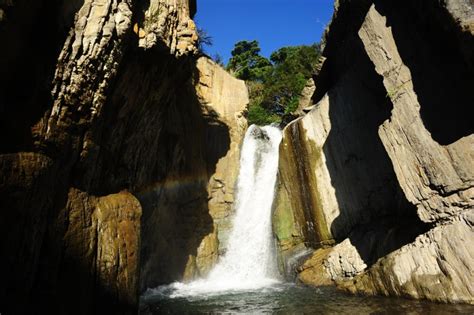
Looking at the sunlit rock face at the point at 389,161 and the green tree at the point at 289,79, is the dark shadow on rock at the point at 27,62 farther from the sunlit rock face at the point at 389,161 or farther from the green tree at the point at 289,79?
the green tree at the point at 289,79

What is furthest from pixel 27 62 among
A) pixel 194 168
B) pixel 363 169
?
pixel 194 168

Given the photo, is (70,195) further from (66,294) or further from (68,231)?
(66,294)

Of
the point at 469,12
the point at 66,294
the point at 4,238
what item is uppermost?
the point at 469,12

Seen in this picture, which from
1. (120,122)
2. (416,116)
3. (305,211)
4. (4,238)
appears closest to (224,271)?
(305,211)

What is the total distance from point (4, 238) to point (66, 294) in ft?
7.00

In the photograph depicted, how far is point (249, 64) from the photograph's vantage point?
146ft

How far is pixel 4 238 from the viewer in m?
6.11

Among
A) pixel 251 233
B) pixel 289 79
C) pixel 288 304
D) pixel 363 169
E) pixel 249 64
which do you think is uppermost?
pixel 249 64

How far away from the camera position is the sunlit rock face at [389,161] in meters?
9.31

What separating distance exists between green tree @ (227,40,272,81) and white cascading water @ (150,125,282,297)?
2042 centimetres

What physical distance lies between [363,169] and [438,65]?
17.2 ft

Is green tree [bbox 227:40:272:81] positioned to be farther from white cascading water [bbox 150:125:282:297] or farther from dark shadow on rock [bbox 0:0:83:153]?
dark shadow on rock [bbox 0:0:83:153]

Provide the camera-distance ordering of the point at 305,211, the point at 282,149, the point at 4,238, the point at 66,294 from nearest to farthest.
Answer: the point at 4,238, the point at 66,294, the point at 305,211, the point at 282,149

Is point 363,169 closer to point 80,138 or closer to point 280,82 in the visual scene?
point 80,138
